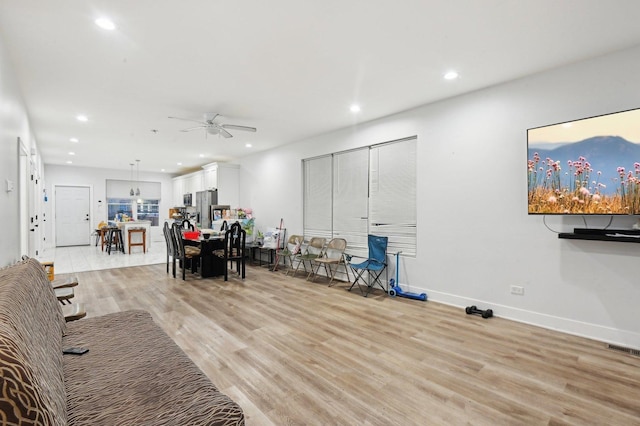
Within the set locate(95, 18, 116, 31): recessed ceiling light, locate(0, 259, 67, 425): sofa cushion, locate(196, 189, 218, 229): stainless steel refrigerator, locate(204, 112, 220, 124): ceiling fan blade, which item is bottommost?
locate(0, 259, 67, 425): sofa cushion

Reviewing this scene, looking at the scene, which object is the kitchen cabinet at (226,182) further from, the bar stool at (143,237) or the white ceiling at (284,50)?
the white ceiling at (284,50)

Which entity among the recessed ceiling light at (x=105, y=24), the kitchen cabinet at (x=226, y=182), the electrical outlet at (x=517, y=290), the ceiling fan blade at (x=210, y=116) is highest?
the recessed ceiling light at (x=105, y=24)

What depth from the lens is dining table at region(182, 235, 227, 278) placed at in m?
6.06

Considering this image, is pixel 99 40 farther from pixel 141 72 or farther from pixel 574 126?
pixel 574 126

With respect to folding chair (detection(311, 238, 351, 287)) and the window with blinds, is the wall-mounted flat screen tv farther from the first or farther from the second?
folding chair (detection(311, 238, 351, 287))

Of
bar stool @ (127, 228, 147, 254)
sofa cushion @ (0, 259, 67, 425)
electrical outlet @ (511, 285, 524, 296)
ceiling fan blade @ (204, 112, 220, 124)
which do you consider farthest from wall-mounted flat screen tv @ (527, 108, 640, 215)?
bar stool @ (127, 228, 147, 254)

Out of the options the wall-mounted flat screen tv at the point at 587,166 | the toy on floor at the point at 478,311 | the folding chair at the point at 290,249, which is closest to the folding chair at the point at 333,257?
the folding chair at the point at 290,249

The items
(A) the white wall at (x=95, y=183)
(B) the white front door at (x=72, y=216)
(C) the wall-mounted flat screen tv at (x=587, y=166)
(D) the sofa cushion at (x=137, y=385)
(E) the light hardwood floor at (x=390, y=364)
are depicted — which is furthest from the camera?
(B) the white front door at (x=72, y=216)

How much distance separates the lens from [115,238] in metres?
9.75

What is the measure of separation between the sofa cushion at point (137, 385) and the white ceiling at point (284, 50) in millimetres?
2447

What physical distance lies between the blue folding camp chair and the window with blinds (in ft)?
0.56

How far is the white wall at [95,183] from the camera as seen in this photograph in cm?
1060

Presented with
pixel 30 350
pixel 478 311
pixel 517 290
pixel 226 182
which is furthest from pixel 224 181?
pixel 30 350

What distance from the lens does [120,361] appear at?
5.73 ft
